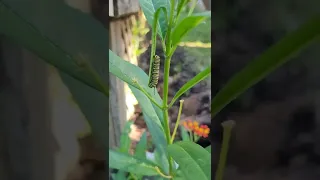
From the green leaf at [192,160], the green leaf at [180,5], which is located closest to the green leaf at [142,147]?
the green leaf at [192,160]

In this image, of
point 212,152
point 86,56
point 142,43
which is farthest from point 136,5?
point 212,152

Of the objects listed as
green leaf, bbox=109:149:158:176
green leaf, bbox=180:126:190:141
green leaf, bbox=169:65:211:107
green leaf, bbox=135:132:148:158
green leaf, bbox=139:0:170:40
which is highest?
green leaf, bbox=139:0:170:40

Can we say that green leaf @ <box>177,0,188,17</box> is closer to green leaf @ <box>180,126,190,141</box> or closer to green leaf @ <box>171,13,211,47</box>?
green leaf @ <box>171,13,211,47</box>

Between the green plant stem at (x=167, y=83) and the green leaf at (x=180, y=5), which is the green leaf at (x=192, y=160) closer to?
the green plant stem at (x=167, y=83)

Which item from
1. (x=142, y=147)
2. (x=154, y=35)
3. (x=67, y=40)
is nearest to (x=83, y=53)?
(x=67, y=40)

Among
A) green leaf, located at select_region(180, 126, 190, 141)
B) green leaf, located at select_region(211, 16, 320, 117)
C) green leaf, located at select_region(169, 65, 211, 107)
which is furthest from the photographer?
green leaf, located at select_region(180, 126, 190, 141)

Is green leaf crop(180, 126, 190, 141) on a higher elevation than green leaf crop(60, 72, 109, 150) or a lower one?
lower

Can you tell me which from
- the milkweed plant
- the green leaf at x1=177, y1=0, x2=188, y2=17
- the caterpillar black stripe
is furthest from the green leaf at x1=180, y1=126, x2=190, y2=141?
the green leaf at x1=177, y1=0, x2=188, y2=17
